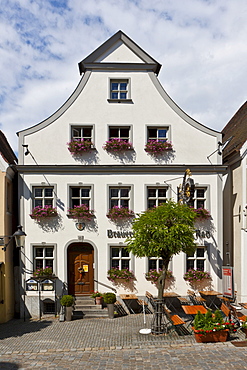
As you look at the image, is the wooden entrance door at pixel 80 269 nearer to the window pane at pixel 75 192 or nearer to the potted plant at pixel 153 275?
the window pane at pixel 75 192

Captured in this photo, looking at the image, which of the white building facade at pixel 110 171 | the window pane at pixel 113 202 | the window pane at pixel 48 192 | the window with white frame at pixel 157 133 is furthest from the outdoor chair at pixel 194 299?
the window pane at pixel 48 192

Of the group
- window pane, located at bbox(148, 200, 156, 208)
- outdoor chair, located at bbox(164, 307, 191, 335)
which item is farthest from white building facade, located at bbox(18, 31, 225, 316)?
outdoor chair, located at bbox(164, 307, 191, 335)

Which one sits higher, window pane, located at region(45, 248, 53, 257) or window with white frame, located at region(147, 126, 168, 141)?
window with white frame, located at region(147, 126, 168, 141)

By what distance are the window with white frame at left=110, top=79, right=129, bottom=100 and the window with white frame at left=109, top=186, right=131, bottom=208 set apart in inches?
161

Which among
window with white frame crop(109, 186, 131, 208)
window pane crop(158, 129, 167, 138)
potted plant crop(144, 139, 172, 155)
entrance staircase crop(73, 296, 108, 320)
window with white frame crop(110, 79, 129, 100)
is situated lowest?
entrance staircase crop(73, 296, 108, 320)

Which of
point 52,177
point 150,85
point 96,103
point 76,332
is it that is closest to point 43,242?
point 52,177

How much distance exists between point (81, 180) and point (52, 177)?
1.27m

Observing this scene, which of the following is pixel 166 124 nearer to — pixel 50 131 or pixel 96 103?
pixel 96 103

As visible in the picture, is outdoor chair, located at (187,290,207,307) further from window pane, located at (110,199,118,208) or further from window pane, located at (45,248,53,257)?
window pane, located at (45,248,53,257)

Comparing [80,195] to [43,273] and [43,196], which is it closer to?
[43,196]

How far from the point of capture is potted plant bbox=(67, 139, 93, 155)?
17.2 meters

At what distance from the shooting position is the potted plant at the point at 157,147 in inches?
682

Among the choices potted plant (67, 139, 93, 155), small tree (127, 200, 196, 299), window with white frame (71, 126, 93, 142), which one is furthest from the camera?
window with white frame (71, 126, 93, 142)

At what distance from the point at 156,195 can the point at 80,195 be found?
335 centimetres
